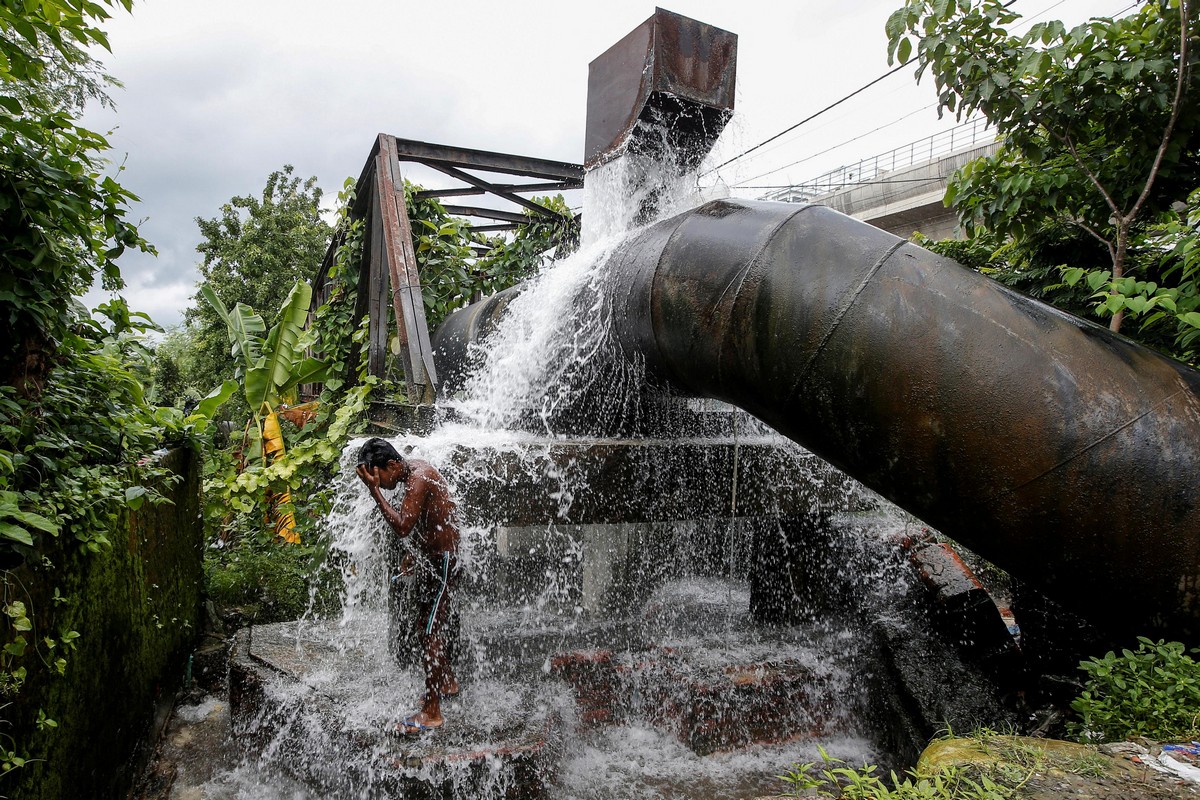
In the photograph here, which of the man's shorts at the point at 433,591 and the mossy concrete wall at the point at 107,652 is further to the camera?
the man's shorts at the point at 433,591

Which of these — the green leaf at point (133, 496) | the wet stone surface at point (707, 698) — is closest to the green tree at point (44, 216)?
the green leaf at point (133, 496)

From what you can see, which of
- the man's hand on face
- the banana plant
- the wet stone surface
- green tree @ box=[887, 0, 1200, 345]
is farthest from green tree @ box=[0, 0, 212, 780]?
green tree @ box=[887, 0, 1200, 345]

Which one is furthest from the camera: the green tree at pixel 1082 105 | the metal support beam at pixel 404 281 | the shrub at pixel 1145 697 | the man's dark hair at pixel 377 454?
the metal support beam at pixel 404 281

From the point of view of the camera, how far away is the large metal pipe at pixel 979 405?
7.45ft

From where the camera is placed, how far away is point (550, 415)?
15.0 feet

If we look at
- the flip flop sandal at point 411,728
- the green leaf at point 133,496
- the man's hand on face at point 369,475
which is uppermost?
the man's hand on face at point 369,475

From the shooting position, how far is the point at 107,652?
136 inches

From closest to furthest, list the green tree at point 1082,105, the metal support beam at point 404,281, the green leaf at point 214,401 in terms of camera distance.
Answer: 1. the green tree at point 1082,105
2. the metal support beam at point 404,281
3. the green leaf at point 214,401

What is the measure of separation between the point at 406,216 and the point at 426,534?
349 cm

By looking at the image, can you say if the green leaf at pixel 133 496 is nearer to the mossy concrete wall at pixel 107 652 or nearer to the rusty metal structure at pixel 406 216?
the mossy concrete wall at pixel 107 652

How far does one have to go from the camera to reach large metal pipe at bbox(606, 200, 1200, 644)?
2270 mm

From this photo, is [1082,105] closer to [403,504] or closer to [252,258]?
[403,504]

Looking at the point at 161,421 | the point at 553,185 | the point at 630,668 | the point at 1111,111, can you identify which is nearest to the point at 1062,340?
the point at 1111,111

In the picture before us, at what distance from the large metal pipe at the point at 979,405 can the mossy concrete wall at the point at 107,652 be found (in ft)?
9.81
